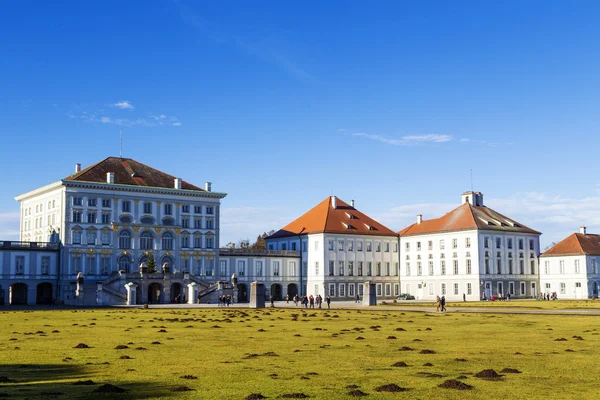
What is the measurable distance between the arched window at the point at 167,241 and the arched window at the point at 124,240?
4683 mm

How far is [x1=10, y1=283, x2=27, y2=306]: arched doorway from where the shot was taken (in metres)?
91.2

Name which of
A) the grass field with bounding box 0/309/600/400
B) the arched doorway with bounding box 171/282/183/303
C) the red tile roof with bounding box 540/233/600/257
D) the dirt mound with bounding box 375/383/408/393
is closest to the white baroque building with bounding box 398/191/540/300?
the red tile roof with bounding box 540/233/600/257

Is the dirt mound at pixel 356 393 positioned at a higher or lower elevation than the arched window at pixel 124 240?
lower

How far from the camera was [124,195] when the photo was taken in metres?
94.2

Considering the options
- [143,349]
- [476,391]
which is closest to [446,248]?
[143,349]

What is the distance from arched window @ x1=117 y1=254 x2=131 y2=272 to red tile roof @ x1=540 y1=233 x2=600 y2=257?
195ft

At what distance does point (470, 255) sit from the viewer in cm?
→ 10462

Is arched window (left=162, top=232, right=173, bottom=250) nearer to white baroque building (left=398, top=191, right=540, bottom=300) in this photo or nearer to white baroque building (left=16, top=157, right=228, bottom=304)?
white baroque building (left=16, top=157, right=228, bottom=304)

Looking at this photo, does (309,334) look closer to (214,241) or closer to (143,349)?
(143,349)

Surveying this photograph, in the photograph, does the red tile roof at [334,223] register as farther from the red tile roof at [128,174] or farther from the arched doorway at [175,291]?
the arched doorway at [175,291]

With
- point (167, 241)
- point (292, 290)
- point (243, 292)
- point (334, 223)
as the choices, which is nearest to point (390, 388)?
point (167, 241)

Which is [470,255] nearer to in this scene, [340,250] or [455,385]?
[340,250]

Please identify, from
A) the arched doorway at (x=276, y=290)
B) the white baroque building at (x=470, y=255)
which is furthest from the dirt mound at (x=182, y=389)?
the arched doorway at (x=276, y=290)

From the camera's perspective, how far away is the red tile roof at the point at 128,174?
93.4m
